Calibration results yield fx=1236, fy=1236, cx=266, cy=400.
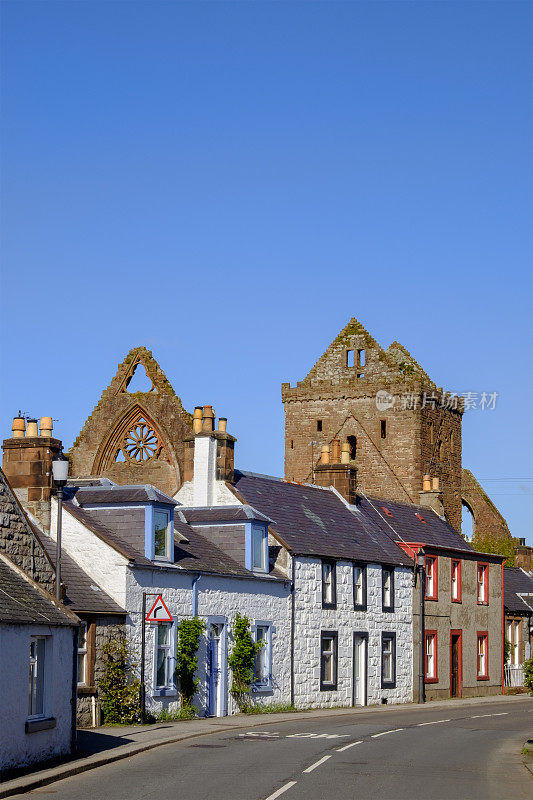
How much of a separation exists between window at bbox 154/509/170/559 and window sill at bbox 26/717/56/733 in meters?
11.6

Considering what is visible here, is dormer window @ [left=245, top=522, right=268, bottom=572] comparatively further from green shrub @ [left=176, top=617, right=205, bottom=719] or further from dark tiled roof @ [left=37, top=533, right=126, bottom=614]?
dark tiled roof @ [left=37, top=533, right=126, bottom=614]

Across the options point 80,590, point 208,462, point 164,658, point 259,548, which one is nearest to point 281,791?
point 80,590

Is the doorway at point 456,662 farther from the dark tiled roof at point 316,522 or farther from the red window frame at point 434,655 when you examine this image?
the dark tiled roof at point 316,522

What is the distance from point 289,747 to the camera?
77.7ft

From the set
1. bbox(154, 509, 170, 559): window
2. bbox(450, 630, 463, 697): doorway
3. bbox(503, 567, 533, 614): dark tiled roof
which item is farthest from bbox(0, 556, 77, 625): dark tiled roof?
bbox(503, 567, 533, 614): dark tiled roof

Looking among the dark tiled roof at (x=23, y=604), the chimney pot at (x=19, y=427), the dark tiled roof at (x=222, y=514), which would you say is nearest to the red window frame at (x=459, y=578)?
the dark tiled roof at (x=222, y=514)

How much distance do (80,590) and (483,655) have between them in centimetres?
2690

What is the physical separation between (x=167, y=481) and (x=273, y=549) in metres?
16.2

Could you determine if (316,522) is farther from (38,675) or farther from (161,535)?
(38,675)

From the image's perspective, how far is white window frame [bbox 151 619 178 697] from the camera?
30.2 meters

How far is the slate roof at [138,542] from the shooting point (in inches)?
1195

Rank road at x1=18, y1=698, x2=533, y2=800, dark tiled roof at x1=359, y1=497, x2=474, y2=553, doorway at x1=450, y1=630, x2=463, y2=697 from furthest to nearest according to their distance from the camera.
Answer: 1. doorway at x1=450, y1=630, x2=463, y2=697
2. dark tiled roof at x1=359, y1=497, x2=474, y2=553
3. road at x1=18, y1=698, x2=533, y2=800

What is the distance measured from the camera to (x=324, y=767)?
20.1m

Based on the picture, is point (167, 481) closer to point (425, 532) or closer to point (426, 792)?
point (425, 532)
